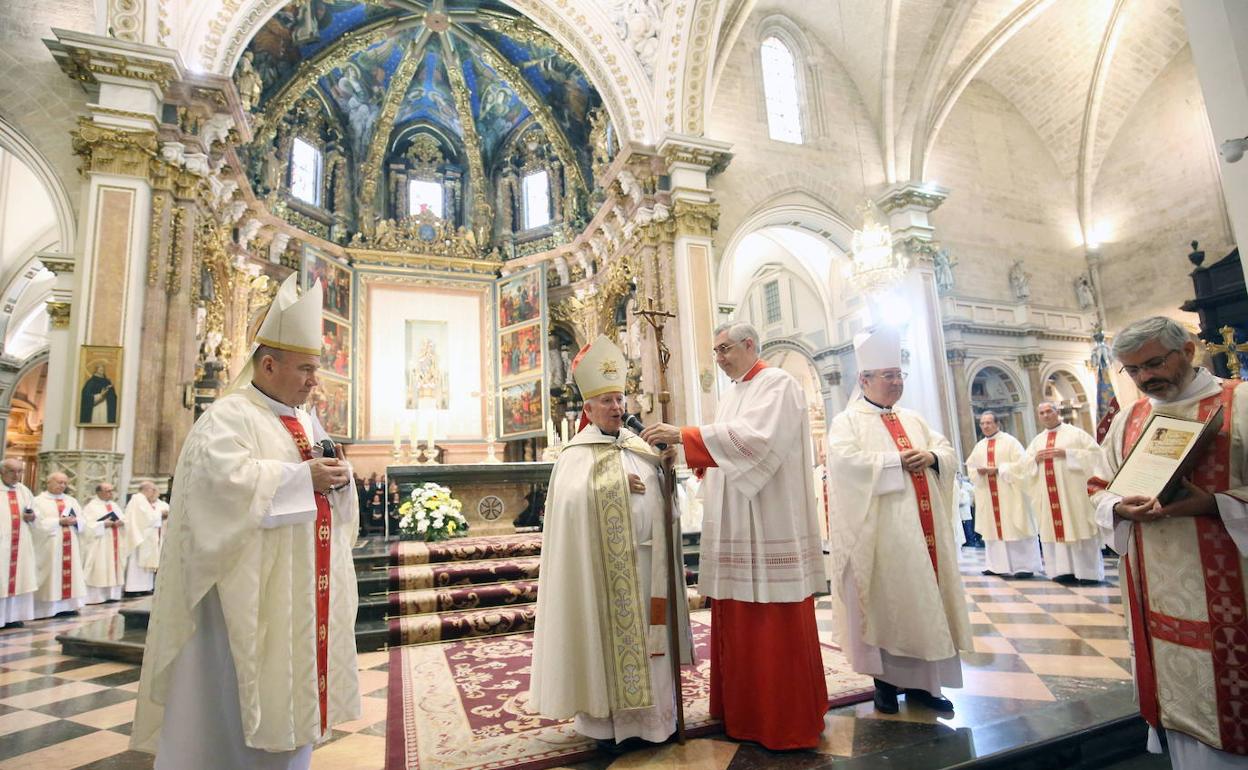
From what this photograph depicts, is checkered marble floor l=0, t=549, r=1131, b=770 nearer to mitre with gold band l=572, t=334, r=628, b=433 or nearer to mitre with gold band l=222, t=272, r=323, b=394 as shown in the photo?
mitre with gold band l=572, t=334, r=628, b=433

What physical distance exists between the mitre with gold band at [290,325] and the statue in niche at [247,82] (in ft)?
36.1

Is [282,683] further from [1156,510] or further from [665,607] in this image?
[1156,510]

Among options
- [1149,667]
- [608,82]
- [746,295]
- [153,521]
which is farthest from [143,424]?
[746,295]

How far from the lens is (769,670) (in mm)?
2893

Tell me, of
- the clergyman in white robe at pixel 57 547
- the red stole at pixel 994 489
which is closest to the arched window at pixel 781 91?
the red stole at pixel 994 489

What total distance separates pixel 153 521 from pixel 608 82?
→ 31.8 feet

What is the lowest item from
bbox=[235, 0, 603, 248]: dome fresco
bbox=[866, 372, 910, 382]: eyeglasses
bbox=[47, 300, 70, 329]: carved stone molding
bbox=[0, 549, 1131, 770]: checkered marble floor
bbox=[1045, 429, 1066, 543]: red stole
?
bbox=[0, 549, 1131, 770]: checkered marble floor

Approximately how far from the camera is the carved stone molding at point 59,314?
898cm

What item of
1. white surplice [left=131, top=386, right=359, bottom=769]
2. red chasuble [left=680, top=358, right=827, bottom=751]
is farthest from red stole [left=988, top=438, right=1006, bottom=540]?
white surplice [left=131, top=386, right=359, bottom=769]

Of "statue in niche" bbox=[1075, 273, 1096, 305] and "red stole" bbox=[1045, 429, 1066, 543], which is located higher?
"statue in niche" bbox=[1075, 273, 1096, 305]

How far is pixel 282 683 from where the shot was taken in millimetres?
2215

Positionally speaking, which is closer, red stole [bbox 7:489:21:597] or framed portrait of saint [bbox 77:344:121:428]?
red stole [bbox 7:489:21:597]

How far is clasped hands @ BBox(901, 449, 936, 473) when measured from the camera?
347cm

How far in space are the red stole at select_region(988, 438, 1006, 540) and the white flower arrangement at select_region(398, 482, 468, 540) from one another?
19.8 ft
